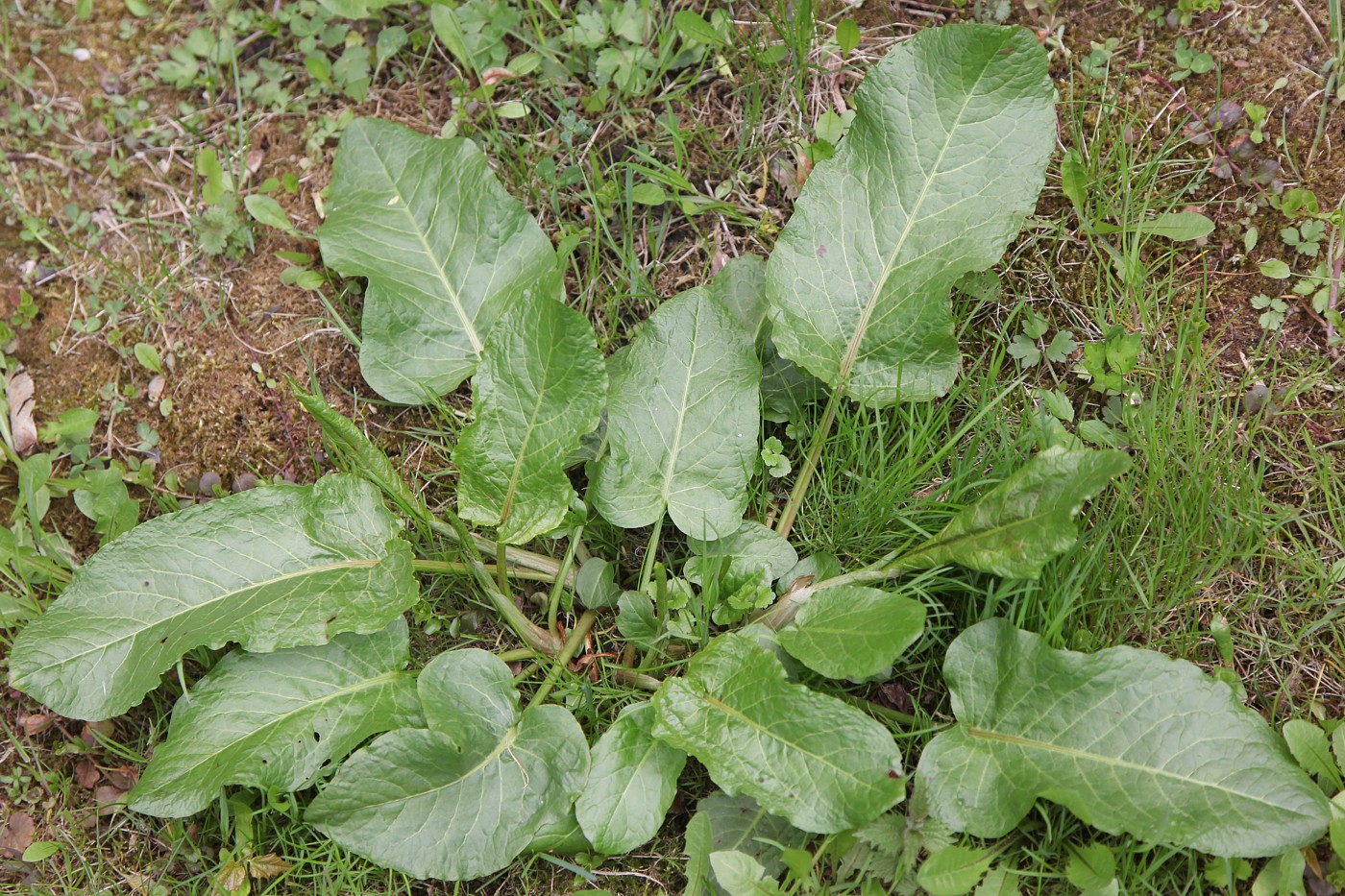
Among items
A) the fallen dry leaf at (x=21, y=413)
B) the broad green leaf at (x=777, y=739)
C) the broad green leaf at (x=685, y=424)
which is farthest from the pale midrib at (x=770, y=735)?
the fallen dry leaf at (x=21, y=413)

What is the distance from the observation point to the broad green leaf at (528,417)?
7.20 feet

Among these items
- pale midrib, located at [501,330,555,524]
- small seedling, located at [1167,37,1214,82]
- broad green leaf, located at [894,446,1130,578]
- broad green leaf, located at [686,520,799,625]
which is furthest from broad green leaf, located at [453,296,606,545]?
small seedling, located at [1167,37,1214,82]

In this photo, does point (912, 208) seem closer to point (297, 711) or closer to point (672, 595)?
point (672, 595)

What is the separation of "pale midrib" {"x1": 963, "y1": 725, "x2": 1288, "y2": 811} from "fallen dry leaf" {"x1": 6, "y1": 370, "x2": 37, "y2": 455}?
2.81m

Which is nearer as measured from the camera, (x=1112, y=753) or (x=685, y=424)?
(x=1112, y=753)

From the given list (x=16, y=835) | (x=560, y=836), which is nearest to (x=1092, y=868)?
(x=560, y=836)

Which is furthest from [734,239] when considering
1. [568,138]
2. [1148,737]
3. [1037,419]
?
[1148,737]

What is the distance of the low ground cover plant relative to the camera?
2.01 metres

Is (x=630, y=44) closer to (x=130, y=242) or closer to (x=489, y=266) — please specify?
(x=489, y=266)

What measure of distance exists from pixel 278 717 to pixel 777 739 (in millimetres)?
1208

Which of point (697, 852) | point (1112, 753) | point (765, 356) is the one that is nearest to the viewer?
point (1112, 753)

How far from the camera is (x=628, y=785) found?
214 cm

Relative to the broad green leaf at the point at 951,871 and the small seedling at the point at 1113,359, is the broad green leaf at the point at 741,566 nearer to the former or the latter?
the broad green leaf at the point at 951,871

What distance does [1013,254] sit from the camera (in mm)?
2600
